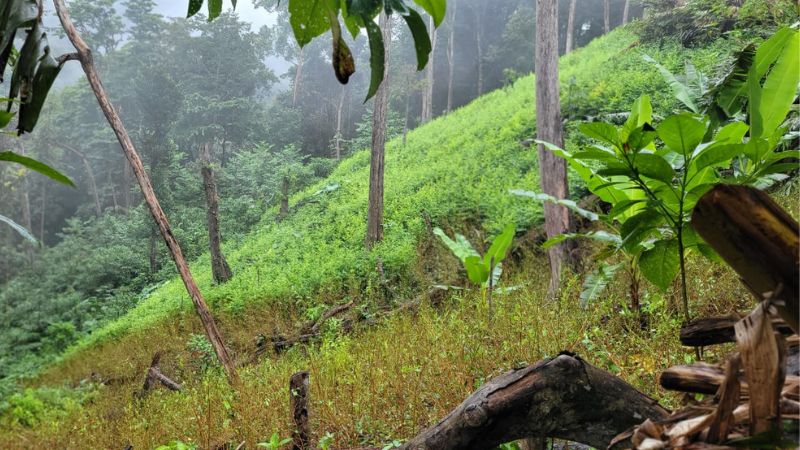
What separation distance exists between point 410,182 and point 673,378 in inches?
454

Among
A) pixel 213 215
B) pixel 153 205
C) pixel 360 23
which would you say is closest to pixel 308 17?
pixel 360 23

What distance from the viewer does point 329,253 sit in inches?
404

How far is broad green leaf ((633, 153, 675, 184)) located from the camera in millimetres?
1253

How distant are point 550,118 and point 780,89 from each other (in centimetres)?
441

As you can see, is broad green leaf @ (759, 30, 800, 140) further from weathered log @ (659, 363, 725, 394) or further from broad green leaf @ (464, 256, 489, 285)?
broad green leaf @ (464, 256, 489, 285)

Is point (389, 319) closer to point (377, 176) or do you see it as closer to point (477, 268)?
point (477, 268)

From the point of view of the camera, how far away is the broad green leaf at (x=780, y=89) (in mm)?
1447

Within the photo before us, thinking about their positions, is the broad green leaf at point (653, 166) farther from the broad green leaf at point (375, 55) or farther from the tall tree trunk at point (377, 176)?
the tall tree trunk at point (377, 176)

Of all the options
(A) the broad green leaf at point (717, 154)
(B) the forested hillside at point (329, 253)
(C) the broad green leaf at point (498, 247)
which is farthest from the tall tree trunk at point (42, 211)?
(A) the broad green leaf at point (717, 154)

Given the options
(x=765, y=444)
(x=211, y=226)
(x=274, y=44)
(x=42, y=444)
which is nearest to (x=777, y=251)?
(x=765, y=444)

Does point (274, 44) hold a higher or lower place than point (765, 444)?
higher

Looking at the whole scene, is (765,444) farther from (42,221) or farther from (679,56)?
(42,221)

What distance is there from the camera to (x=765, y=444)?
41 centimetres

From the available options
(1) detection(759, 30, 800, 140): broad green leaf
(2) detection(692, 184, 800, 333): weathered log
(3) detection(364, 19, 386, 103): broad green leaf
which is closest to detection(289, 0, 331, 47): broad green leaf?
(3) detection(364, 19, 386, 103): broad green leaf
